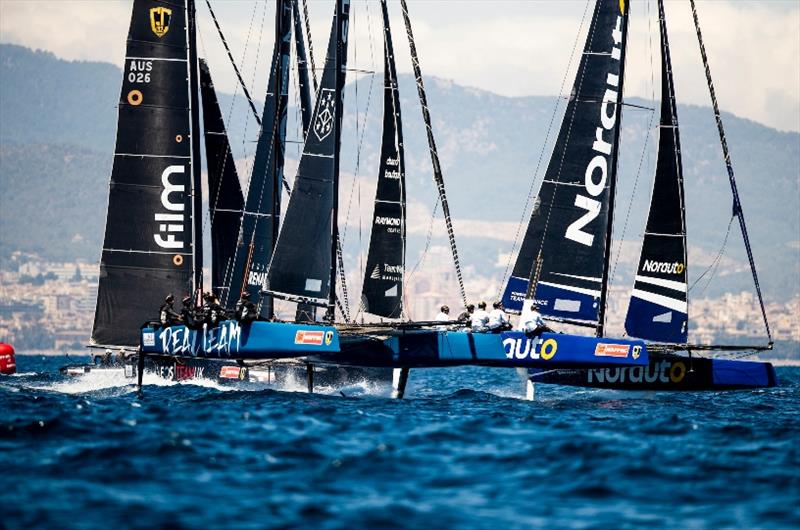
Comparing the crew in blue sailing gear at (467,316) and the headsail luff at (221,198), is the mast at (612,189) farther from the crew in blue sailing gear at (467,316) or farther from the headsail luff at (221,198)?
the headsail luff at (221,198)

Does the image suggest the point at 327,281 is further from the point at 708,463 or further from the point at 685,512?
the point at 685,512

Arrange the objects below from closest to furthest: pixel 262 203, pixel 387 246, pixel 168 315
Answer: pixel 168 315 < pixel 387 246 < pixel 262 203

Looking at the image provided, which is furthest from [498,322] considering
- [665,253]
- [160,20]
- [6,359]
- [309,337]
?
[6,359]

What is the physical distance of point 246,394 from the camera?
1173 inches

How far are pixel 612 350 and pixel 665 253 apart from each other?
3.74m

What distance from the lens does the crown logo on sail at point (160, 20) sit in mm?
32156

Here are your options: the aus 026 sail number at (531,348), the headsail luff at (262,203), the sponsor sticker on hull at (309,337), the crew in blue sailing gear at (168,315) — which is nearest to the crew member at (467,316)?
the aus 026 sail number at (531,348)

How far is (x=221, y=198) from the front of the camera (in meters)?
40.4

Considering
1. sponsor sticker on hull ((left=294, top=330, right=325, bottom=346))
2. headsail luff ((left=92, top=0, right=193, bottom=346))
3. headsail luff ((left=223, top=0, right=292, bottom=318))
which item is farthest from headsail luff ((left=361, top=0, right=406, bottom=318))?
sponsor sticker on hull ((left=294, top=330, right=325, bottom=346))

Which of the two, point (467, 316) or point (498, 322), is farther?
point (467, 316)

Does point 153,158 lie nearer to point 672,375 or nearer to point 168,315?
point 168,315

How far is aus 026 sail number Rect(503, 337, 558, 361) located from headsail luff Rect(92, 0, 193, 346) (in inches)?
327

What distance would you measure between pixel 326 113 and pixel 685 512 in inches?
687

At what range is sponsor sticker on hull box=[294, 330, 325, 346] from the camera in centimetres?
2717
